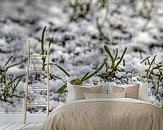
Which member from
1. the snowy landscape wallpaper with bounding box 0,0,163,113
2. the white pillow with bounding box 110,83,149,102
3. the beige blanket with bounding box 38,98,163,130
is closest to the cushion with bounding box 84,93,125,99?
the white pillow with bounding box 110,83,149,102

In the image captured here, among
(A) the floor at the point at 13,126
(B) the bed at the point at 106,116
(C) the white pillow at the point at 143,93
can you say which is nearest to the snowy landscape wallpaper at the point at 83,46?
(A) the floor at the point at 13,126

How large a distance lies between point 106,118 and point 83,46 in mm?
2564

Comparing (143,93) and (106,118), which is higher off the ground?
(143,93)

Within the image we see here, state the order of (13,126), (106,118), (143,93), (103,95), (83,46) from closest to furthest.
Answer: (106,118) → (103,95) → (143,93) → (13,126) → (83,46)

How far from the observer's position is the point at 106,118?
4.42 m

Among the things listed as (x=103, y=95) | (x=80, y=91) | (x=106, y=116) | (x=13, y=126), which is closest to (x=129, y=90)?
(x=103, y=95)

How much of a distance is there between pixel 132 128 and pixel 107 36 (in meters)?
2.67

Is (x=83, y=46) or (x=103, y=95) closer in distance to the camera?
(x=103, y=95)

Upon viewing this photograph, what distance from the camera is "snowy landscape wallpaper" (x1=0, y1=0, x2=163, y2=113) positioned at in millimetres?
6645

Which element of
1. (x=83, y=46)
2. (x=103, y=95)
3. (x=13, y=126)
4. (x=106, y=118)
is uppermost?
(x=83, y=46)

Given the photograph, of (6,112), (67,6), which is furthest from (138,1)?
(6,112)

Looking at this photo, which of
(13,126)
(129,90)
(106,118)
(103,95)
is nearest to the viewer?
(106,118)

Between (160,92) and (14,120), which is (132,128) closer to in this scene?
(160,92)

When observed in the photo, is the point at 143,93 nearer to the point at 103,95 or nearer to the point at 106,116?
the point at 103,95
